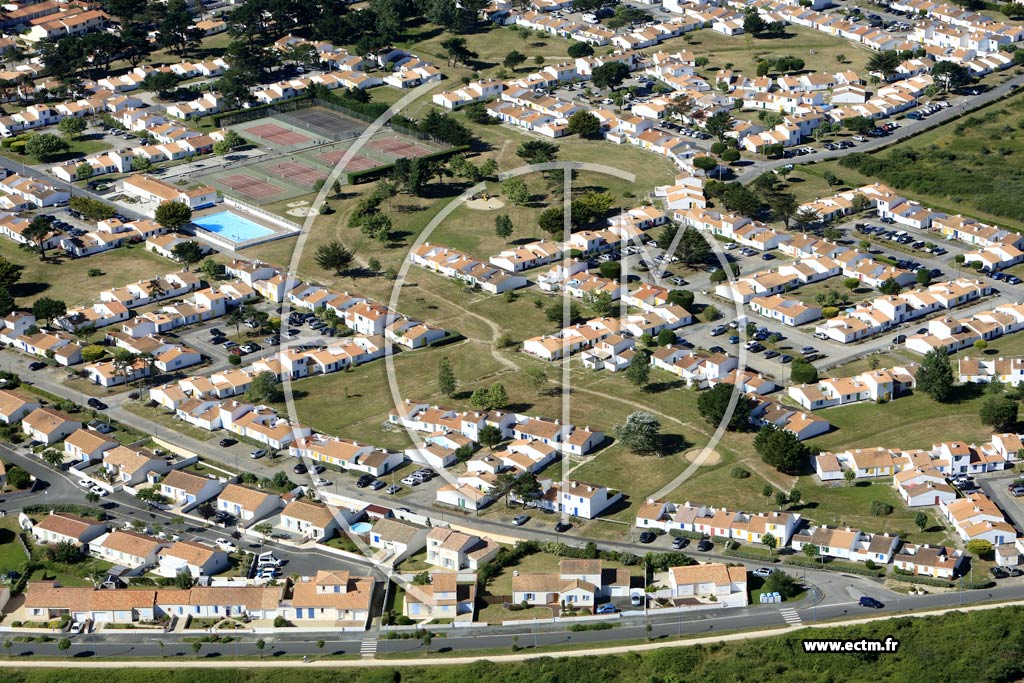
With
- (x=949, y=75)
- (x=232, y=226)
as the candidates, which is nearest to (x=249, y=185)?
(x=232, y=226)

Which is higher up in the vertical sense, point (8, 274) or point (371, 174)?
point (371, 174)

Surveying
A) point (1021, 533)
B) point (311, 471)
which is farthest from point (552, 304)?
point (1021, 533)

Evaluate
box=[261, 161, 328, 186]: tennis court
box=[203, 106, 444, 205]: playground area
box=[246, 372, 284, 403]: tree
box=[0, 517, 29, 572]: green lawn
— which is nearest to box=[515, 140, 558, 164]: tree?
box=[203, 106, 444, 205]: playground area

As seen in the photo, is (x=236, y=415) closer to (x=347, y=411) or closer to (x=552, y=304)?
(x=347, y=411)

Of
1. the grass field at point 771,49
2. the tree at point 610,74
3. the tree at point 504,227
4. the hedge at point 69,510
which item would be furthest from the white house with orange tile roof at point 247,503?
the grass field at point 771,49

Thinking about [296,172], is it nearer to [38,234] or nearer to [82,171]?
[82,171]

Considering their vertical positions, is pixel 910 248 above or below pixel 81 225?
above
